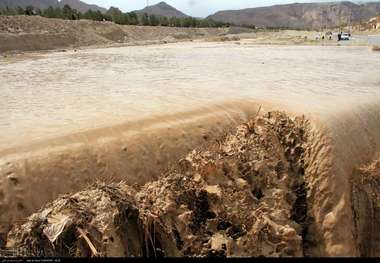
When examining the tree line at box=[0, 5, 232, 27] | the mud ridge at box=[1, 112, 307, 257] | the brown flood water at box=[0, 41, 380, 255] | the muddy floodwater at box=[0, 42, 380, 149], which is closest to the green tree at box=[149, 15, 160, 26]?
the tree line at box=[0, 5, 232, 27]

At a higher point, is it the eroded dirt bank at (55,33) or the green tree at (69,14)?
the green tree at (69,14)

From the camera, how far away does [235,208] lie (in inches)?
169

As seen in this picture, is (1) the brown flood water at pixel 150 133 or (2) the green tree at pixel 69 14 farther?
(2) the green tree at pixel 69 14

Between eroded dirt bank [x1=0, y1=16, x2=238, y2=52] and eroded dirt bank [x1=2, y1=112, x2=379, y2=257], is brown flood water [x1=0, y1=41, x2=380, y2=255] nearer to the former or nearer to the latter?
eroded dirt bank [x1=2, y1=112, x2=379, y2=257]

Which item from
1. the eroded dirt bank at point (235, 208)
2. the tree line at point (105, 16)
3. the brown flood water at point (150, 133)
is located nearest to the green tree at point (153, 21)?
the tree line at point (105, 16)

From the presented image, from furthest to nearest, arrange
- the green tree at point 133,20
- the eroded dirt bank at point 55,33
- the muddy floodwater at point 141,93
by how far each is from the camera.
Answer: the green tree at point 133,20 < the eroded dirt bank at point 55,33 < the muddy floodwater at point 141,93

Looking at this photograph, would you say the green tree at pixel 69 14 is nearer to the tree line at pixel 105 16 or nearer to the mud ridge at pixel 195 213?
the tree line at pixel 105 16

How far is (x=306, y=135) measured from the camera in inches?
206

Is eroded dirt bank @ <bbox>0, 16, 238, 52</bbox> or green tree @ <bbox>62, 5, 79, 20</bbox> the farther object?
green tree @ <bbox>62, 5, 79, 20</bbox>

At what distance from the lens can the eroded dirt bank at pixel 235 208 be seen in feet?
12.3

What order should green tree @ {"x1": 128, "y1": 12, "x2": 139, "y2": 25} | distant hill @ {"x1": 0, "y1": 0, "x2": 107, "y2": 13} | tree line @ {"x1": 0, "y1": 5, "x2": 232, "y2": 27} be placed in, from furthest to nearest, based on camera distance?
distant hill @ {"x1": 0, "y1": 0, "x2": 107, "y2": 13}, green tree @ {"x1": 128, "y1": 12, "x2": 139, "y2": 25}, tree line @ {"x1": 0, "y1": 5, "x2": 232, "y2": 27}

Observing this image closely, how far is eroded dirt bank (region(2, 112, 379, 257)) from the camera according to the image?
3.76m

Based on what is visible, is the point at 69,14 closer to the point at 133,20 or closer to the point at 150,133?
the point at 133,20

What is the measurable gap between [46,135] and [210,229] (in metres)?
1.91
